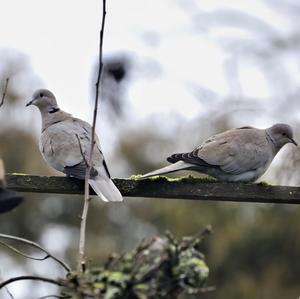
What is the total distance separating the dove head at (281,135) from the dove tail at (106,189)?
1.58 metres

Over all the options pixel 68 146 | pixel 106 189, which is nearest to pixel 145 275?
pixel 106 189

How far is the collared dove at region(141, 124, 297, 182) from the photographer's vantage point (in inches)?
208

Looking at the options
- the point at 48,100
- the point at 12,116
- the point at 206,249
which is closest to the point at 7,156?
the point at 12,116

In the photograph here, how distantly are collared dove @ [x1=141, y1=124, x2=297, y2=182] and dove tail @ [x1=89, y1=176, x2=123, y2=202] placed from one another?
1.62ft

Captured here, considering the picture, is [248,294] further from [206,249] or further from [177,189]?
[177,189]

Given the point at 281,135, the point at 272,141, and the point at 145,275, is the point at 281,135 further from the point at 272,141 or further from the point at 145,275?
the point at 145,275

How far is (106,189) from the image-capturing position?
4293mm

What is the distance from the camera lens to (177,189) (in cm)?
380

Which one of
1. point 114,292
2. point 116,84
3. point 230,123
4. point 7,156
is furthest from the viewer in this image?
point 7,156

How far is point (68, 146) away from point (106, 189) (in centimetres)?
122

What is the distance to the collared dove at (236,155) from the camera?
527cm

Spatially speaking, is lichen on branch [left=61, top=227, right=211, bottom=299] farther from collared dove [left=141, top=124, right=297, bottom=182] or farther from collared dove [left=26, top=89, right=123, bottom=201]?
collared dove [left=141, top=124, right=297, bottom=182]

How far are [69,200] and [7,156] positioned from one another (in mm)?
1554

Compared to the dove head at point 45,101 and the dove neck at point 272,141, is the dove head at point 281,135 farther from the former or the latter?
the dove head at point 45,101
